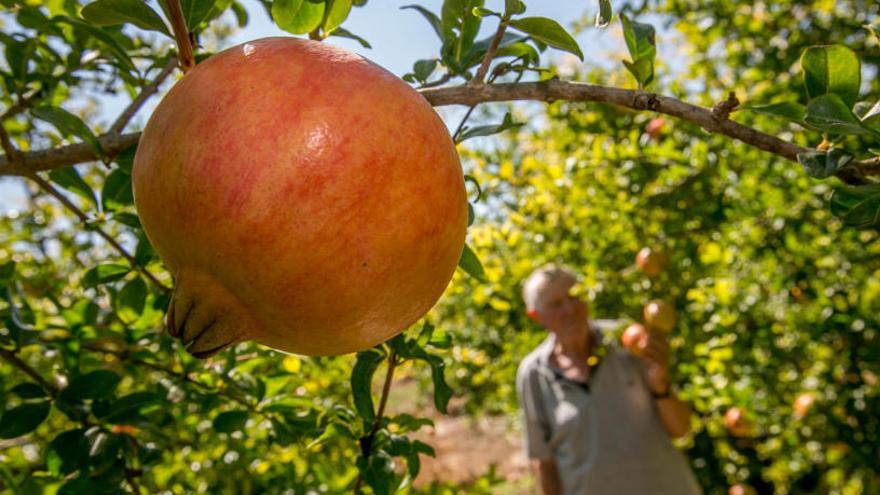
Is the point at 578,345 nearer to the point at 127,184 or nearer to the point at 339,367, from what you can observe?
the point at 339,367

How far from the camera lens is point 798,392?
2916 millimetres

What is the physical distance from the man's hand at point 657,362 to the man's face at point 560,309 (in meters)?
0.29

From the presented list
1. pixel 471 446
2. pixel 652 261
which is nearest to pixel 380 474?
pixel 652 261

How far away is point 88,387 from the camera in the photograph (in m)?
Answer: 1.04

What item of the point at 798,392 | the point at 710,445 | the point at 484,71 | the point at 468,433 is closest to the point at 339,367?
the point at 484,71

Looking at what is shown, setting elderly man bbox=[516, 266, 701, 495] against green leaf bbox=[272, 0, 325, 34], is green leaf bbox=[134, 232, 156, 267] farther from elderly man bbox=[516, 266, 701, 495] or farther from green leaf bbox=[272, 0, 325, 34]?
elderly man bbox=[516, 266, 701, 495]

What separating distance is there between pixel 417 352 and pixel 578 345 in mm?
1887

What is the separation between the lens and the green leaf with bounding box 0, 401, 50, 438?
3.26ft

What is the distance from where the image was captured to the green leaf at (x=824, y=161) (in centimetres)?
72

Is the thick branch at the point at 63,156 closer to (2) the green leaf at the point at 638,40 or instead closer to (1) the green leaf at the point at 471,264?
(1) the green leaf at the point at 471,264

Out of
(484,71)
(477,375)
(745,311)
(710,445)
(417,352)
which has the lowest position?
(710,445)

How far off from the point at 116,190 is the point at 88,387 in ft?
1.10

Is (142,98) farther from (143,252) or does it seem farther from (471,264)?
(471,264)

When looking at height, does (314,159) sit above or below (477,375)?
above
